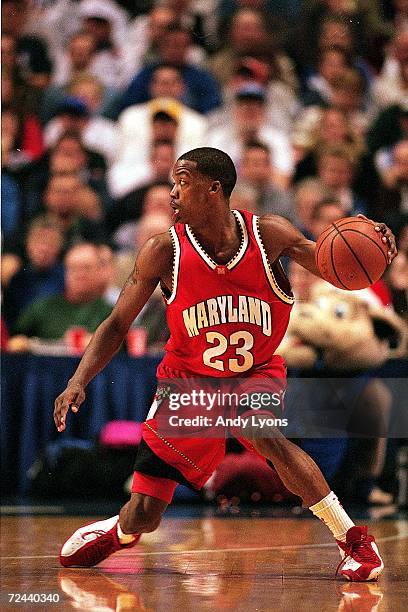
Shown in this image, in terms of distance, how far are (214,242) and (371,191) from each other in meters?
3.68

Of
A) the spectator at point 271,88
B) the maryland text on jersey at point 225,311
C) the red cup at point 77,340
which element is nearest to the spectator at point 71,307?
the red cup at point 77,340

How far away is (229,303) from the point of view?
4.36 metres

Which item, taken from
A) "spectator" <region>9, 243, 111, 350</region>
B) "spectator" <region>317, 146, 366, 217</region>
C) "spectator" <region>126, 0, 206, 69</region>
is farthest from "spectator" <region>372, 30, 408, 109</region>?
"spectator" <region>9, 243, 111, 350</region>

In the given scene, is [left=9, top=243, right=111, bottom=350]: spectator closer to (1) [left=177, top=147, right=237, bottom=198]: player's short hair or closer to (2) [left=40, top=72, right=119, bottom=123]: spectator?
(2) [left=40, top=72, right=119, bottom=123]: spectator

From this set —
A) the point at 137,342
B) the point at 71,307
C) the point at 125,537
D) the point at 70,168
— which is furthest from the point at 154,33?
the point at 125,537

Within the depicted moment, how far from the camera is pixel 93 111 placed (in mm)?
8906

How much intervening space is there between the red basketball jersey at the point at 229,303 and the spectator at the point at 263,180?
2.77m

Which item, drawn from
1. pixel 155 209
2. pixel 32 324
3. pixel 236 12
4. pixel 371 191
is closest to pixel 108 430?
pixel 32 324

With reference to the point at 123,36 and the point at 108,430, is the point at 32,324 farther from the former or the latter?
the point at 123,36

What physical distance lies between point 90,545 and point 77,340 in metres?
2.72

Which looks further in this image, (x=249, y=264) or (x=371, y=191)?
(x=371, y=191)

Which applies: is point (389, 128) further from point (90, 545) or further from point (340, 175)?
point (90, 545)

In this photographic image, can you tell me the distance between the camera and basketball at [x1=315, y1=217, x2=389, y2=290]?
414 centimetres

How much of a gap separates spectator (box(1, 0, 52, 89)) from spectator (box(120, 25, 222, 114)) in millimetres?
698
